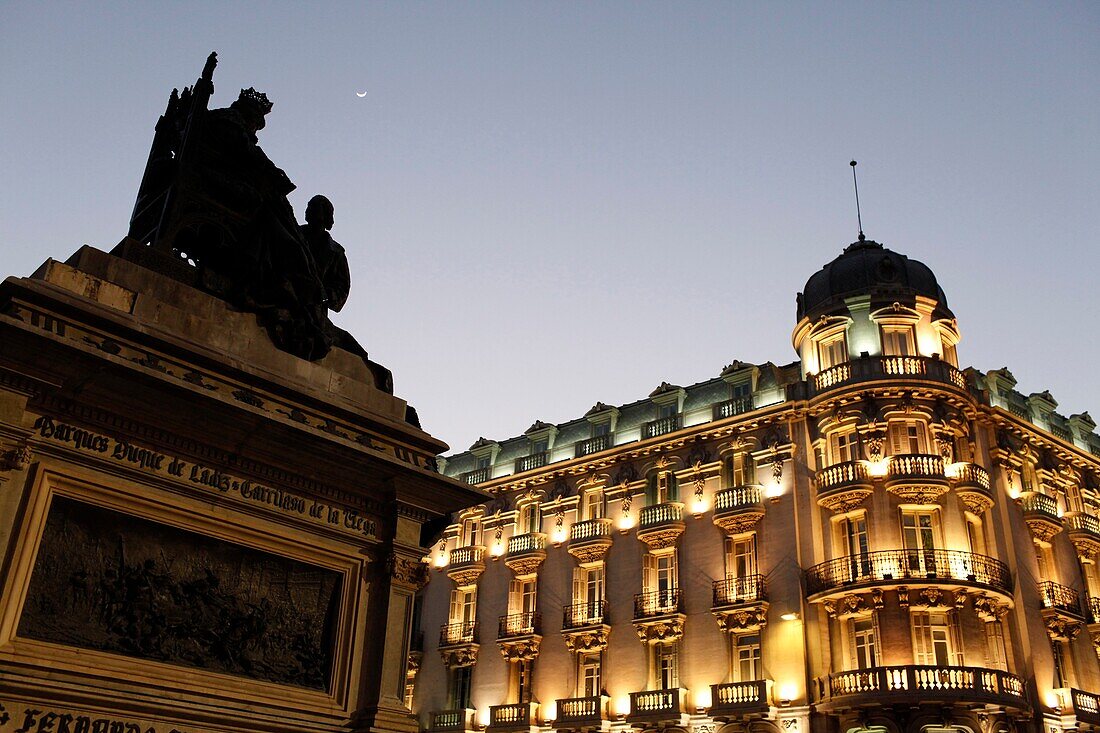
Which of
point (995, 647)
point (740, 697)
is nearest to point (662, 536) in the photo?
point (740, 697)

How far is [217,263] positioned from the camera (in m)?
13.7

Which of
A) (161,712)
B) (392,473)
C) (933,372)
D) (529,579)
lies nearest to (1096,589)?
(933,372)

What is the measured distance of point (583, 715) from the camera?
141ft

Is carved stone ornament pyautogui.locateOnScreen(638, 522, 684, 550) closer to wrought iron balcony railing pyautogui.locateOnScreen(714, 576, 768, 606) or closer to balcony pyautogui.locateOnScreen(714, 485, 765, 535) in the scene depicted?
balcony pyautogui.locateOnScreen(714, 485, 765, 535)

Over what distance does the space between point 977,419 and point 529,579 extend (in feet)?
70.3

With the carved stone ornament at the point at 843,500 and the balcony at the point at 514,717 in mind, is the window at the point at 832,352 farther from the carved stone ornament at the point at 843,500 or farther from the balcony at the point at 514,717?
the balcony at the point at 514,717

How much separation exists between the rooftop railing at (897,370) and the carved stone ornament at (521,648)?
57.4 feet

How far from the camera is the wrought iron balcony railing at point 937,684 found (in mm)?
34219

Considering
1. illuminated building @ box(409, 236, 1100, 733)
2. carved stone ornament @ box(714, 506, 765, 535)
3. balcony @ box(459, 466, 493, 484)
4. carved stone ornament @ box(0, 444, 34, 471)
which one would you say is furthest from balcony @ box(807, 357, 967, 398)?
carved stone ornament @ box(0, 444, 34, 471)

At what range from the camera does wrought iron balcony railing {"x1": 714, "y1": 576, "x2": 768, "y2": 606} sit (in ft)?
133

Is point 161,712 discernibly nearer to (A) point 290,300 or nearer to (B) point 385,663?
(B) point 385,663

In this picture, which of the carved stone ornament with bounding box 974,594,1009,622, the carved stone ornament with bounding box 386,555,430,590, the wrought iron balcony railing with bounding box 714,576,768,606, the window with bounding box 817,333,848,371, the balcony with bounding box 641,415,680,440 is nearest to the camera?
the carved stone ornament with bounding box 386,555,430,590

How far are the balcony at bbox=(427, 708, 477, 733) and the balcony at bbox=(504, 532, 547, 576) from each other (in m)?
6.87

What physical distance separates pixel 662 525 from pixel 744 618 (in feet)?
18.7
